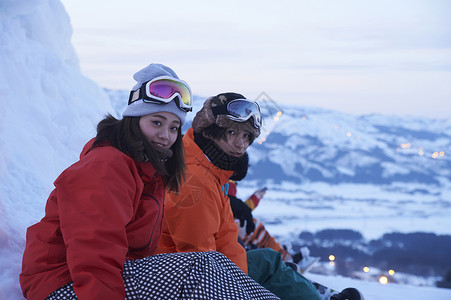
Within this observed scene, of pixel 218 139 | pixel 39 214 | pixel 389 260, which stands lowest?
pixel 389 260

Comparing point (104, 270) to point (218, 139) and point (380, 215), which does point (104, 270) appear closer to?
point (218, 139)

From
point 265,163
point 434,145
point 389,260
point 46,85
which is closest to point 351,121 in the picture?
point 434,145

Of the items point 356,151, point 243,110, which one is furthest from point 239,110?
point 356,151

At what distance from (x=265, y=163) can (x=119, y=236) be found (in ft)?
114

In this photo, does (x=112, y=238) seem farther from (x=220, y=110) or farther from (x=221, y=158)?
(x=220, y=110)

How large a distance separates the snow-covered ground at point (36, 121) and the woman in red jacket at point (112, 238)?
0.51m

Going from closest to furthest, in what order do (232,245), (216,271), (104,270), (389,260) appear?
(104,270) → (216,271) → (232,245) → (389,260)

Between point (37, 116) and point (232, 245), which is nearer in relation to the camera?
point (232, 245)

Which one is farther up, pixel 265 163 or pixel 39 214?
pixel 39 214

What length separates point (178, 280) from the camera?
1611 millimetres

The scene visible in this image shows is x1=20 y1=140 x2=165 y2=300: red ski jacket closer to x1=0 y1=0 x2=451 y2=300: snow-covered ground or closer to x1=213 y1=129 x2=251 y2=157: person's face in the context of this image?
x1=0 y1=0 x2=451 y2=300: snow-covered ground

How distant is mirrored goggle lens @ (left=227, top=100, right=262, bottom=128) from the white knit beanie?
1.97ft

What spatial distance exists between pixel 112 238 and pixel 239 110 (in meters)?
1.39

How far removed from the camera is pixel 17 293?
1997mm
